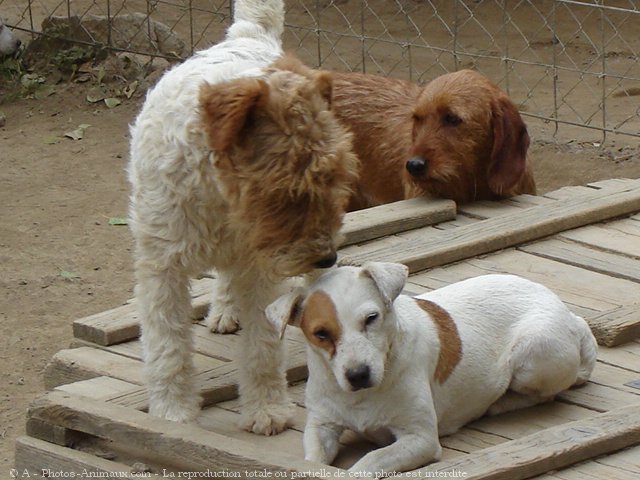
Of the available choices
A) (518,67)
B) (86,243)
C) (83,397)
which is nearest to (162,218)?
(83,397)

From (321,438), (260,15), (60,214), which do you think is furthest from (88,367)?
(60,214)

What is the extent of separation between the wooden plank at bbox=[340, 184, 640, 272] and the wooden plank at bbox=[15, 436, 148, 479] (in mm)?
1460

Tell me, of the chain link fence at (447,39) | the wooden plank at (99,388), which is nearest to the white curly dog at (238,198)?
the wooden plank at (99,388)

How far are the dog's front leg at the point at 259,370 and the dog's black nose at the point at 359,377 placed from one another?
0.71m

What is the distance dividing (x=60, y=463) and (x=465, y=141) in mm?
2695

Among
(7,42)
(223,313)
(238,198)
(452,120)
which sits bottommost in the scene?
(7,42)

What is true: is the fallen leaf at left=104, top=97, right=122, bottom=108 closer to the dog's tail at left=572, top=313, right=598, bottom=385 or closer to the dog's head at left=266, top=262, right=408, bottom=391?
the dog's tail at left=572, top=313, right=598, bottom=385

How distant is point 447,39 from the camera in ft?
36.6

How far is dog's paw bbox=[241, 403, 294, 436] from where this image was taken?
13.6 feet

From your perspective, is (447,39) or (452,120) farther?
Answer: (447,39)

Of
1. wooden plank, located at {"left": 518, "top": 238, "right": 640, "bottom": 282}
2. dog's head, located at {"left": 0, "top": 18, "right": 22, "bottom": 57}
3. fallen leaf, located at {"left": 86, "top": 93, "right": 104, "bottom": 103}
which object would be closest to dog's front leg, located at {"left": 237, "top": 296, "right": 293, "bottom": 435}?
wooden plank, located at {"left": 518, "top": 238, "right": 640, "bottom": 282}

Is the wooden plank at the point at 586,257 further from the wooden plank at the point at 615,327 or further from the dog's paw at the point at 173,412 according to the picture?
the dog's paw at the point at 173,412

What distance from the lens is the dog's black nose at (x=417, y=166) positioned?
19.8 feet

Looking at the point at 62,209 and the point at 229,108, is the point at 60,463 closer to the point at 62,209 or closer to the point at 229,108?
the point at 229,108
